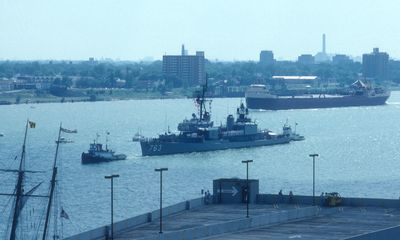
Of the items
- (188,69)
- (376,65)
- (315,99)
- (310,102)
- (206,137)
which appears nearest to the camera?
(206,137)

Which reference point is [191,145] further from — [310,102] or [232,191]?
[310,102]

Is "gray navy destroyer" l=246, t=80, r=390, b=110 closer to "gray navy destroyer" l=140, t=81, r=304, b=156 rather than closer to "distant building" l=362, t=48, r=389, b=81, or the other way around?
"gray navy destroyer" l=140, t=81, r=304, b=156

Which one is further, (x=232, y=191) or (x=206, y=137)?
(x=206, y=137)

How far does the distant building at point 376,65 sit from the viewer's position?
169m

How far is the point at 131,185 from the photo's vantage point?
1791 inches

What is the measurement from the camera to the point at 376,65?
169875mm

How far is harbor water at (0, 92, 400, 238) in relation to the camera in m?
40.1

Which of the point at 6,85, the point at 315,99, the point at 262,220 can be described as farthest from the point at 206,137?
the point at 6,85

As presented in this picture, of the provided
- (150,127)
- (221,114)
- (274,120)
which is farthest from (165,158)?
(221,114)

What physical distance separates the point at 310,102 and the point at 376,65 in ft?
191

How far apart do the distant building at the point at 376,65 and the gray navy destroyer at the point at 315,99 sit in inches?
1700

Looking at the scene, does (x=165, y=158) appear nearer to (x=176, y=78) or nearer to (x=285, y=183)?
(x=285, y=183)

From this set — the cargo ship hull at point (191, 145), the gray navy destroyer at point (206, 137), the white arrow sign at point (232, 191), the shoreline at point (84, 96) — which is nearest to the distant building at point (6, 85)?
the shoreline at point (84, 96)

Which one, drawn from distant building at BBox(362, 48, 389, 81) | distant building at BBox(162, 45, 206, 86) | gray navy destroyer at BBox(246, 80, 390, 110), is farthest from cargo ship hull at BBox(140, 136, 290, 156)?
distant building at BBox(362, 48, 389, 81)
